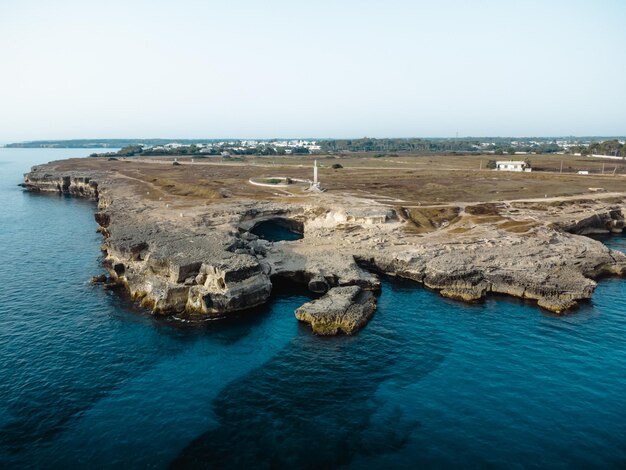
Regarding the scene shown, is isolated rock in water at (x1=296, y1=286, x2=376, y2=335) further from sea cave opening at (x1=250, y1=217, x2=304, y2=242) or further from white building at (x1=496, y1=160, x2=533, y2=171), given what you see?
white building at (x1=496, y1=160, x2=533, y2=171)

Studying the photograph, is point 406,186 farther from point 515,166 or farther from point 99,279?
point 99,279

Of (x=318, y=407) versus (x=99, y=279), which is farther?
(x=99, y=279)

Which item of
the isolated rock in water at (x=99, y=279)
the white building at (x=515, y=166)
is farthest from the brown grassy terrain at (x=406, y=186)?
the isolated rock in water at (x=99, y=279)

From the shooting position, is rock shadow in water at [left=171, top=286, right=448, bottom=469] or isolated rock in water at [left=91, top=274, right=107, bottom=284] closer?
rock shadow in water at [left=171, top=286, right=448, bottom=469]

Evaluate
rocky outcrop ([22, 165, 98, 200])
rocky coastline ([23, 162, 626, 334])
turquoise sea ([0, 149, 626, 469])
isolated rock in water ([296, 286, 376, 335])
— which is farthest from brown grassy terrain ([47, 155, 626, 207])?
turquoise sea ([0, 149, 626, 469])

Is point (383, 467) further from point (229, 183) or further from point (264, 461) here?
point (229, 183)

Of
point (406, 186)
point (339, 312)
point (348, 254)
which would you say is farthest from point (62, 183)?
point (339, 312)
